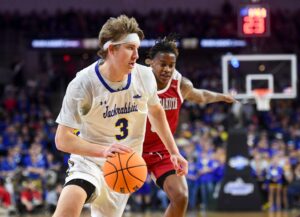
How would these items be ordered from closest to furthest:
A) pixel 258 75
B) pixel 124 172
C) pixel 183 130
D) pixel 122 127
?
pixel 124 172 < pixel 122 127 < pixel 258 75 < pixel 183 130

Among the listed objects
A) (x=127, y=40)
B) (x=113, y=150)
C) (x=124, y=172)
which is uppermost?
(x=127, y=40)

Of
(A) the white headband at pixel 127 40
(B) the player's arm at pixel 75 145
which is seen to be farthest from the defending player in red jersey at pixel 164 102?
(B) the player's arm at pixel 75 145

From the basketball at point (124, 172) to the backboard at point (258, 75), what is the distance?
1099 cm

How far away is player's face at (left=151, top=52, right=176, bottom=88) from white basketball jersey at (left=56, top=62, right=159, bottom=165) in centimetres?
121

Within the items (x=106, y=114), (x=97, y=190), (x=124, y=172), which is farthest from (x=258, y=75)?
(x=124, y=172)

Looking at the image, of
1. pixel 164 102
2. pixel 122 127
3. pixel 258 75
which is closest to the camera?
pixel 122 127

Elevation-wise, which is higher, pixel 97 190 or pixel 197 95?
pixel 197 95

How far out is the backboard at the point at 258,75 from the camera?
629 inches

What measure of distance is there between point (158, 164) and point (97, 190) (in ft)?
5.34

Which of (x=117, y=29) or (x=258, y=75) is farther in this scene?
(x=258, y=75)

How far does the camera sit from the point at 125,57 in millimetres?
4945

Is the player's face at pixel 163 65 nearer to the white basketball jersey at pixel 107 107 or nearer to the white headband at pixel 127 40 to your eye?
the white basketball jersey at pixel 107 107

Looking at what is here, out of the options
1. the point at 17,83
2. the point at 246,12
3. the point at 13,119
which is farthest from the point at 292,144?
the point at 17,83

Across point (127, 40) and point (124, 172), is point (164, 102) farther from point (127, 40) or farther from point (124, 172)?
point (124, 172)
